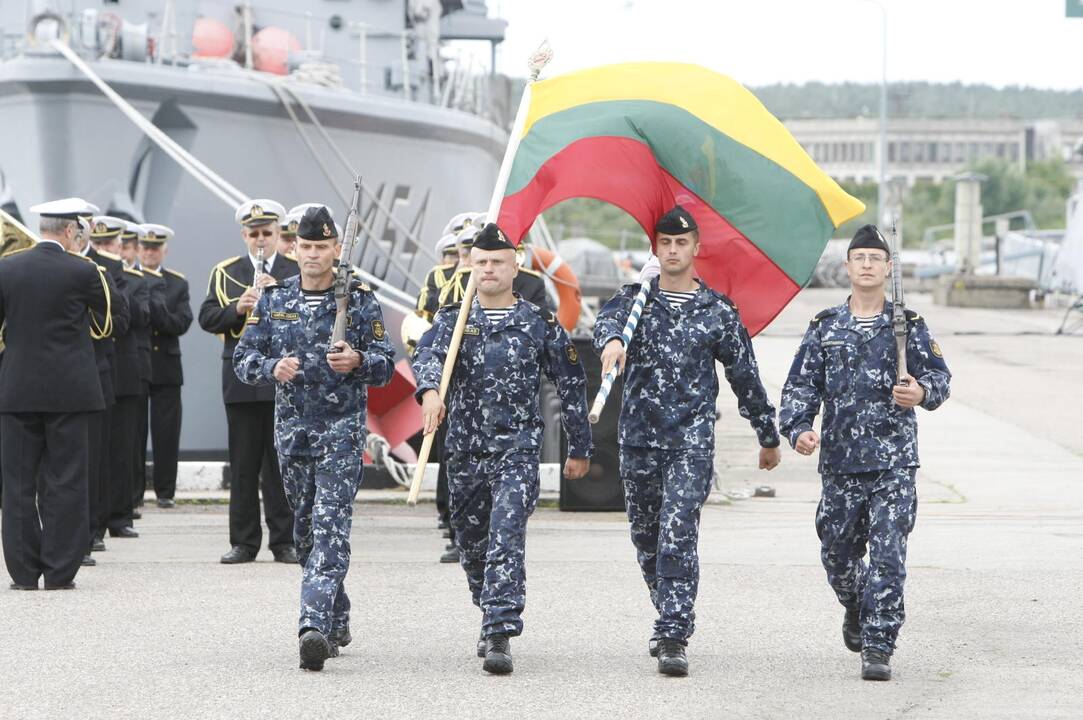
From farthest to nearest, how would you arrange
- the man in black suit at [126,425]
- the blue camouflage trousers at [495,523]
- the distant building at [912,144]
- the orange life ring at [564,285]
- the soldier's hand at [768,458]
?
the distant building at [912,144] → the orange life ring at [564,285] → the man in black suit at [126,425] → the soldier's hand at [768,458] → the blue camouflage trousers at [495,523]

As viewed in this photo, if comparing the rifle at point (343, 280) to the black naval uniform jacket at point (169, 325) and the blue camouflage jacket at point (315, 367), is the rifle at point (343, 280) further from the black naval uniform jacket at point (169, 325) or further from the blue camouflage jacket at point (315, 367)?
the black naval uniform jacket at point (169, 325)

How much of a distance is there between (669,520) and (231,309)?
3822 millimetres

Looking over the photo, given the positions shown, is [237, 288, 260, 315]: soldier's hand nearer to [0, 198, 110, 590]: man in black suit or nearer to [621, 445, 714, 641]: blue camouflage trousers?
[0, 198, 110, 590]: man in black suit

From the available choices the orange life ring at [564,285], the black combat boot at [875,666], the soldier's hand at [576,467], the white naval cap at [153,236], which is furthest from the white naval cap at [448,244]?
the black combat boot at [875,666]

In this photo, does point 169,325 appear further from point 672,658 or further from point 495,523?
point 672,658

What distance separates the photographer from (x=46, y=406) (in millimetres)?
9375

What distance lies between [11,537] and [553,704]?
383cm

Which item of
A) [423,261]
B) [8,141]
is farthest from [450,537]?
[423,261]

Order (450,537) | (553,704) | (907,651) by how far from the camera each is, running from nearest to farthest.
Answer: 1. (553,704)
2. (907,651)
3. (450,537)

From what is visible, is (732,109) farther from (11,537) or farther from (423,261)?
(423,261)

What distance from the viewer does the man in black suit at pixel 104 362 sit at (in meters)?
10.2

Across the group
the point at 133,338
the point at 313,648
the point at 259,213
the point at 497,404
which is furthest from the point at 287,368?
the point at 133,338

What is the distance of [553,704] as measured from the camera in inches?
262

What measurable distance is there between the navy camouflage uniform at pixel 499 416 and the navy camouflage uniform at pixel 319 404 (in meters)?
0.28
